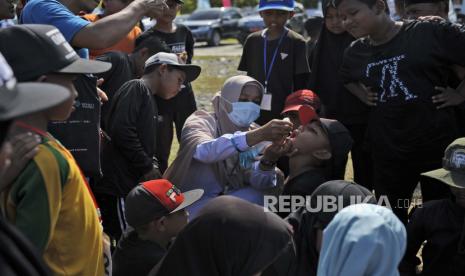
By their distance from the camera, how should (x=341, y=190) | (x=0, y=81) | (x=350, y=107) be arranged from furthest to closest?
1. (x=350, y=107)
2. (x=341, y=190)
3. (x=0, y=81)

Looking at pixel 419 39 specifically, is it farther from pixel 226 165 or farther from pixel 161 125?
pixel 161 125

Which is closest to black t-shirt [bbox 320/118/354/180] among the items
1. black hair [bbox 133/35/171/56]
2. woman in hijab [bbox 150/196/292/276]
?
black hair [bbox 133/35/171/56]

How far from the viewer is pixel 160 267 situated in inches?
92.8

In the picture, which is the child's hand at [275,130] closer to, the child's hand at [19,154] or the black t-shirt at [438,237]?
the black t-shirt at [438,237]

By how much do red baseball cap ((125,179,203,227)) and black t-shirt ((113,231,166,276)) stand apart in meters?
0.11

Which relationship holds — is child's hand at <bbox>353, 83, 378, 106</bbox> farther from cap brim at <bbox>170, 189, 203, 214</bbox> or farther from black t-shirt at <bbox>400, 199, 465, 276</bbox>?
cap brim at <bbox>170, 189, 203, 214</bbox>

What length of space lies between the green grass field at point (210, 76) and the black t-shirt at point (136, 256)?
4275 mm

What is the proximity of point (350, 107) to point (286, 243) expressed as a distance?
2.81 m

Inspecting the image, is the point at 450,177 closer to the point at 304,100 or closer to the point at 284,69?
the point at 304,100

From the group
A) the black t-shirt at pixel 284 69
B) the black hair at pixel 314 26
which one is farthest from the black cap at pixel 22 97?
the black hair at pixel 314 26

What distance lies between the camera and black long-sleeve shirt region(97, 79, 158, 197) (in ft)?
13.6

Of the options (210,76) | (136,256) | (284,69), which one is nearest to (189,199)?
(136,256)

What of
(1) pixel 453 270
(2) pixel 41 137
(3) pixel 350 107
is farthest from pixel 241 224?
(3) pixel 350 107

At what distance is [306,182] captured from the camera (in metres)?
3.94
